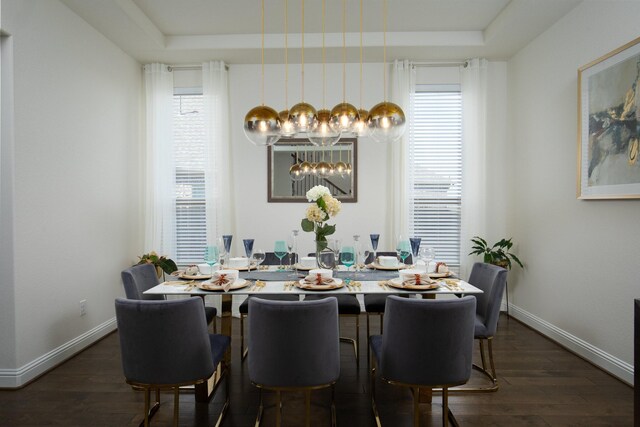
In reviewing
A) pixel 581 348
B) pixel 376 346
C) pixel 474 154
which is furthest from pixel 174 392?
pixel 474 154

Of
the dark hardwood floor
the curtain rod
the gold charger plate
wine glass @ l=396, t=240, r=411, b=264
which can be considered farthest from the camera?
the curtain rod

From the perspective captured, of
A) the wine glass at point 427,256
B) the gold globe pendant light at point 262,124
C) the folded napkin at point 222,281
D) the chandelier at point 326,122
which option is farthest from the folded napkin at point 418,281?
the gold globe pendant light at point 262,124

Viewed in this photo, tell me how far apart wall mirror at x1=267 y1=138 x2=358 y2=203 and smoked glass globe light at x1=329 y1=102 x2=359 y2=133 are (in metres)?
1.87

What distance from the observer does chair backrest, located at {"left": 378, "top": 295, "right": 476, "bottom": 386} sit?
179cm

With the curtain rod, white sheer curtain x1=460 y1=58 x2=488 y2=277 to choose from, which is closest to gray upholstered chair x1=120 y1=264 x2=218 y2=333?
white sheer curtain x1=460 y1=58 x2=488 y2=277

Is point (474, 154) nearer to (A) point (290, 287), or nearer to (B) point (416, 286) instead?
(B) point (416, 286)

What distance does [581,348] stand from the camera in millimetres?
3193

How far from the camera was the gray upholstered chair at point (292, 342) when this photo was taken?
1.76 metres

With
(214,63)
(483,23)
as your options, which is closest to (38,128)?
(214,63)

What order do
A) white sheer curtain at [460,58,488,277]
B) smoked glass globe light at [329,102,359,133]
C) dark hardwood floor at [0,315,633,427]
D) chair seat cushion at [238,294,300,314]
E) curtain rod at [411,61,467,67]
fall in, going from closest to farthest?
1. dark hardwood floor at [0,315,633,427]
2. smoked glass globe light at [329,102,359,133]
3. chair seat cushion at [238,294,300,314]
4. white sheer curtain at [460,58,488,277]
5. curtain rod at [411,61,467,67]

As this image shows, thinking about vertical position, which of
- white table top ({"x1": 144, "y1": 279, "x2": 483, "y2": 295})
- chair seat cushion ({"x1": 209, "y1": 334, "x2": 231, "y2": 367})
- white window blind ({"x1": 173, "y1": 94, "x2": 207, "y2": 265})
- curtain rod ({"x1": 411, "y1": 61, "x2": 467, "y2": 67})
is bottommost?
chair seat cushion ({"x1": 209, "y1": 334, "x2": 231, "y2": 367})

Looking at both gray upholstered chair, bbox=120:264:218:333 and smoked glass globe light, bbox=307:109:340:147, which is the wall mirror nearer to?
smoked glass globe light, bbox=307:109:340:147

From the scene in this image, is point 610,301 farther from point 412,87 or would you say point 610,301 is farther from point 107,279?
point 107,279

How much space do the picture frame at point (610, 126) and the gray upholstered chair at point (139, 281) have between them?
318 centimetres
